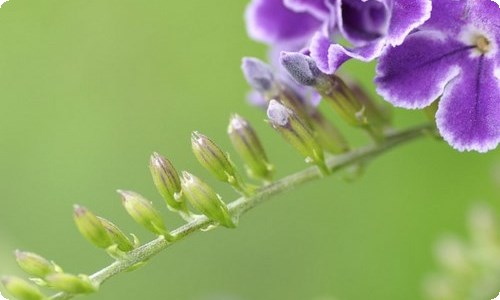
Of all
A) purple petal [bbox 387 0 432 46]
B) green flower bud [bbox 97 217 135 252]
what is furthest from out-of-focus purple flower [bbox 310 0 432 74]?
green flower bud [bbox 97 217 135 252]

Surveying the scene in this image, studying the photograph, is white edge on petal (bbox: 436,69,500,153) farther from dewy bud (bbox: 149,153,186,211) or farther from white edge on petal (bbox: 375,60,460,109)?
dewy bud (bbox: 149,153,186,211)

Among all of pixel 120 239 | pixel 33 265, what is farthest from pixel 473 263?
pixel 33 265

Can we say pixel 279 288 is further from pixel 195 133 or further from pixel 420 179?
pixel 195 133

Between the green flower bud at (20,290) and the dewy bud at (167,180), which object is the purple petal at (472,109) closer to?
the dewy bud at (167,180)

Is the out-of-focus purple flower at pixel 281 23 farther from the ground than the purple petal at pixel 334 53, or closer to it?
farther from the ground

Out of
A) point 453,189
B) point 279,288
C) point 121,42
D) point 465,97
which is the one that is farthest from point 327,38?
point 121,42

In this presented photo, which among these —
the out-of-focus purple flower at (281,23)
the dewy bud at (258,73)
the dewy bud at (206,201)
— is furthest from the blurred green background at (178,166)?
the dewy bud at (206,201)
